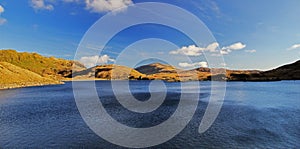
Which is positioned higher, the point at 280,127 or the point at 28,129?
the point at 28,129

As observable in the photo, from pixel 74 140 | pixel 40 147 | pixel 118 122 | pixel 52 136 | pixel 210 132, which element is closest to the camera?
pixel 40 147

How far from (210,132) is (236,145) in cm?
556

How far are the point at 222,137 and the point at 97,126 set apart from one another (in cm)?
1993

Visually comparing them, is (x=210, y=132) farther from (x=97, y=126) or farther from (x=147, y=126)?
(x=97, y=126)

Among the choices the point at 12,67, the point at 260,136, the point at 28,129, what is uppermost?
the point at 12,67

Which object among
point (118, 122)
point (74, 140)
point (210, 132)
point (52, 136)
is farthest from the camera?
point (118, 122)

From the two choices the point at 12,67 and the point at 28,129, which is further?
the point at 12,67

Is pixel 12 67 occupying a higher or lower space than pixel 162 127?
higher

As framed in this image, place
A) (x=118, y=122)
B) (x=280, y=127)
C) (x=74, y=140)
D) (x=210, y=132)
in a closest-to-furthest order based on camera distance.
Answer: (x=74, y=140)
(x=210, y=132)
(x=280, y=127)
(x=118, y=122)

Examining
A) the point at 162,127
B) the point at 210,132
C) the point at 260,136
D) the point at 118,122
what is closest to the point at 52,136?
the point at 118,122

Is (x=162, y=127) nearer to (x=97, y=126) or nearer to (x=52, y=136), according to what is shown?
(x=97, y=126)

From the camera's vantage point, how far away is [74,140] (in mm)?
25078

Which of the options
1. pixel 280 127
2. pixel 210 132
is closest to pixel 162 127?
pixel 210 132

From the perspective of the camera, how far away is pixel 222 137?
2622 centimetres
